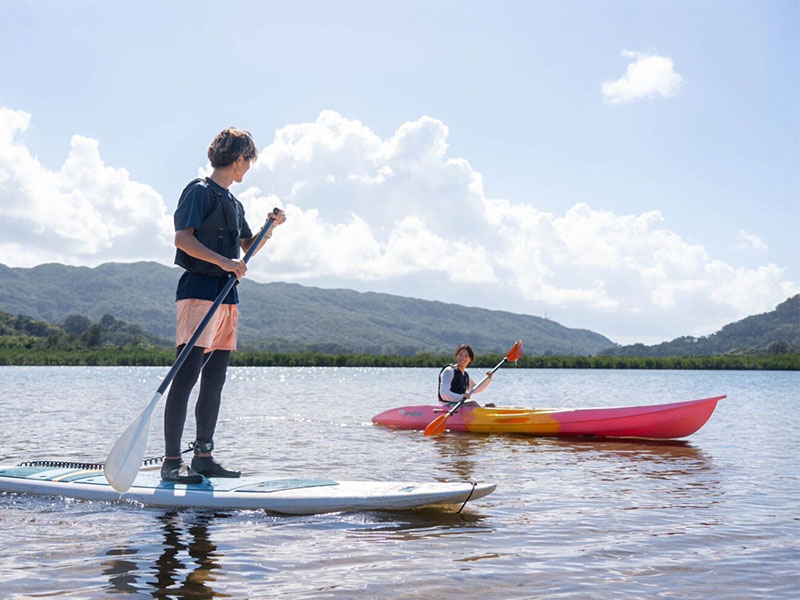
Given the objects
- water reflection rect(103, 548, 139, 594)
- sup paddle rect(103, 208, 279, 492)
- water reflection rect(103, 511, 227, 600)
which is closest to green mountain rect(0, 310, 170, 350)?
sup paddle rect(103, 208, 279, 492)

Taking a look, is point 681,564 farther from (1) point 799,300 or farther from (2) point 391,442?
(1) point 799,300

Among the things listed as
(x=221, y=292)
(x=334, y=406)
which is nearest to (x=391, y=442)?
(x=221, y=292)

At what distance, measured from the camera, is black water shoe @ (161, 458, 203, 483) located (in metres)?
4.94

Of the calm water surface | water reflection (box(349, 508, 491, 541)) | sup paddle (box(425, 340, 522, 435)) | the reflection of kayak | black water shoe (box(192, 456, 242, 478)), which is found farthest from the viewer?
the reflection of kayak

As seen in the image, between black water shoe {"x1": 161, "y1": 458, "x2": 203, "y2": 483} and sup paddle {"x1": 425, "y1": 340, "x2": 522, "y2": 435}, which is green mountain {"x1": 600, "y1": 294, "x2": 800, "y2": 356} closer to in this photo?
sup paddle {"x1": 425, "y1": 340, "x2": 522, "y2": 435}

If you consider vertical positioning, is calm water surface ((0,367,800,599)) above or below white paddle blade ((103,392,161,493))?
below

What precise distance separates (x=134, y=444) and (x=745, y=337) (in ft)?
405

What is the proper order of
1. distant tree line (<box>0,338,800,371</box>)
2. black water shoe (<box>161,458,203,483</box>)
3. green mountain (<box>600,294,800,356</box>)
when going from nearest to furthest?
black water shoe (<box>161,458,203,483</box>), distant tree line (<box>0,338,800,371</box>), green mountain (<box>600,294,800,356</box>)

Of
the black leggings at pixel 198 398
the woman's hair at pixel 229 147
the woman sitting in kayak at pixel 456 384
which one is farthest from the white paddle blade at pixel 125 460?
the woman sitting in kayak at pixel 456 384

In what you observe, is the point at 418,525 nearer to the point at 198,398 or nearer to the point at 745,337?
the point at 198,398

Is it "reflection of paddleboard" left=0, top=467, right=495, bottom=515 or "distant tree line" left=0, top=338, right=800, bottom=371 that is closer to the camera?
"reflection of paddleboard" left=0, top=467, right=495, bottom=515

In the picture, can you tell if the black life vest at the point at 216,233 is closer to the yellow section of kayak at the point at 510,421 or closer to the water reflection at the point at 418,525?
the water reflection at the point at 418,525

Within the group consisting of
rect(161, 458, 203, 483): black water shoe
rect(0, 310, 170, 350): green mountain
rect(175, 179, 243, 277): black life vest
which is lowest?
rect(161, 458, 203, 483): black water shoe

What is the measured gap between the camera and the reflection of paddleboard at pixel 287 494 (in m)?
4.66
